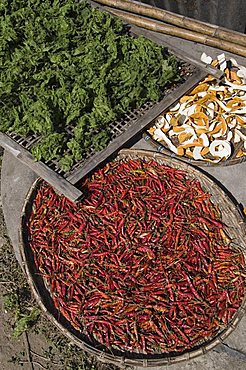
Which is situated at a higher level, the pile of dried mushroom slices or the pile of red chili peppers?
the pile of dried mushroom slices

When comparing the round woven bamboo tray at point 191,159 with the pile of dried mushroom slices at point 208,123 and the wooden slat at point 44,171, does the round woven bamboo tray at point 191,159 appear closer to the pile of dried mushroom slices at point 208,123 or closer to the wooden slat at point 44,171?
the pile of dried mushroom slices at point 208,123

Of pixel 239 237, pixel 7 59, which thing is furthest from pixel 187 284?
pixel 7 59

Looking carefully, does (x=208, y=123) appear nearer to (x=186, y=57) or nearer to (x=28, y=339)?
(x=186, y=57)

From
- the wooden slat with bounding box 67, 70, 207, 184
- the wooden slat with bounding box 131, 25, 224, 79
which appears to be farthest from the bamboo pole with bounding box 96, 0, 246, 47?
the wooden slat with bounding box 67, 70, 207, 184

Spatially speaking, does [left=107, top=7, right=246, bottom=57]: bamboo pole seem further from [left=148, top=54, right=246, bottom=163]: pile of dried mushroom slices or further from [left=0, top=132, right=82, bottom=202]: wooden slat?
[left=0, top=132, right=82, bottom=202]: wooden slat

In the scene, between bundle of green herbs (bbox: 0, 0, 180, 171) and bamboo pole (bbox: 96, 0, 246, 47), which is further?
bamboo pole (bbox: 96, 0, 246, 47)

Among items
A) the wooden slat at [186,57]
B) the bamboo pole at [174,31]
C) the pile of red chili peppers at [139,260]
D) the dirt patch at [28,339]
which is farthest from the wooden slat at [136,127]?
the dirt patch at [28,339]
